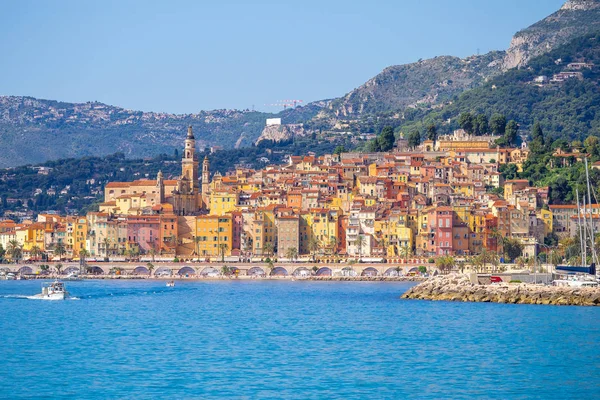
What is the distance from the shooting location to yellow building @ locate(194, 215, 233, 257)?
107 m

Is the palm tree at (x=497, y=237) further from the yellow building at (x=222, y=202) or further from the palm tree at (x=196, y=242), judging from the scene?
the palm tree at (x=196, y=242)

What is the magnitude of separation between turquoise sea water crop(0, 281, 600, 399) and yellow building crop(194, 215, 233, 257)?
33690mm

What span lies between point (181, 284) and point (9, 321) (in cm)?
3513

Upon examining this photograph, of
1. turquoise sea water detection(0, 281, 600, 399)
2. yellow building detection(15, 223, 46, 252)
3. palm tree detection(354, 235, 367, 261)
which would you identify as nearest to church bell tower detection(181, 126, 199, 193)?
yellow building detection(15, 223, 46, 252)

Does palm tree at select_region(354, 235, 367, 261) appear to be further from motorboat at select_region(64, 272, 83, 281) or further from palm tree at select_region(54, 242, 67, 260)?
palm tree at select_region(54, 242, 67, 260)

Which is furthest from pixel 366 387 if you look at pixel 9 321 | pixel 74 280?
pixel 74 280

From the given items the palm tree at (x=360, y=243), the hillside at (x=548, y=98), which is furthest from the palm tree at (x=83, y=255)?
the hillside at (x=548, y=98)

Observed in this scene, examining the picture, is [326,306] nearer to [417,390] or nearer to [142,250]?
[417,390]

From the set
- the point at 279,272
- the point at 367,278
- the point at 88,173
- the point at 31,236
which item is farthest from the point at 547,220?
the point at 88,173

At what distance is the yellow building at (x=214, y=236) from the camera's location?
10725 centimetres

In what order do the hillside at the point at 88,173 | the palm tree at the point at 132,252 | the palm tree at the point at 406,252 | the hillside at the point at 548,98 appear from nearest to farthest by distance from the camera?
the palm tree at the point at 406,252
the palm tree at the point at 132,252
the hillside at the point at 548,98
the hillside at the point at 88,173

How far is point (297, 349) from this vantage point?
156 ft

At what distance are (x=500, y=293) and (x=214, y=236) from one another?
43.4 metres

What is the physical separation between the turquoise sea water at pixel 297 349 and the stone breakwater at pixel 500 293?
186cm
